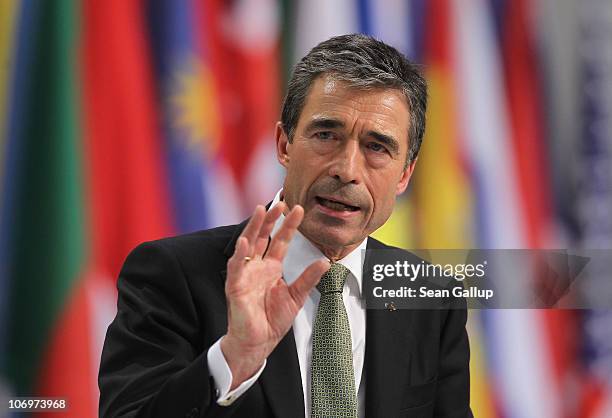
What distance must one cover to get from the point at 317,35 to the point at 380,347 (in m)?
1.06

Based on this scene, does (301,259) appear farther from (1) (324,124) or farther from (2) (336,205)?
(1) (324,124)

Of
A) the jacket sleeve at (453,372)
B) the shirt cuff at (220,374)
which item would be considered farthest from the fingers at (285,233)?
the jacket sleeve at (453,372)

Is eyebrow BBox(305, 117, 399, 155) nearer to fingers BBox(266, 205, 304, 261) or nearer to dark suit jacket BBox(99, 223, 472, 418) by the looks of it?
dark suit jacket BBox(99, 223, 472, 418)

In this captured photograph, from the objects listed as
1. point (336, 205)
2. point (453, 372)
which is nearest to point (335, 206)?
point (336, 205)

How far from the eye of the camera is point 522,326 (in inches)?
95.0

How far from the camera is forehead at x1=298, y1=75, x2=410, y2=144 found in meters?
1.75

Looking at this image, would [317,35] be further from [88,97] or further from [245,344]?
[245,344]

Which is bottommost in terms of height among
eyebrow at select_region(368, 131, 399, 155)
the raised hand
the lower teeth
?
the raised hand

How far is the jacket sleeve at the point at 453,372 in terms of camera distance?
1.80m

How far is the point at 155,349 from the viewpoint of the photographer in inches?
60.0

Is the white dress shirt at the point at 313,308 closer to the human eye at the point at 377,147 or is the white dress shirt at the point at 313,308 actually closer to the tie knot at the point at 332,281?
the tie knot at the point at 332,281

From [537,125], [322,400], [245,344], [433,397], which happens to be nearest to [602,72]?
[537,125]

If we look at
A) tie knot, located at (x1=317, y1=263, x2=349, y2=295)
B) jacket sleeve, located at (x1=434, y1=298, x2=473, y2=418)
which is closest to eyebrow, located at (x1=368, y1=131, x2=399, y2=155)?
tie knot, located at (x1=317, y1=263, x2=349, y2=295)

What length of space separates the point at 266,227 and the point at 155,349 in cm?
35
